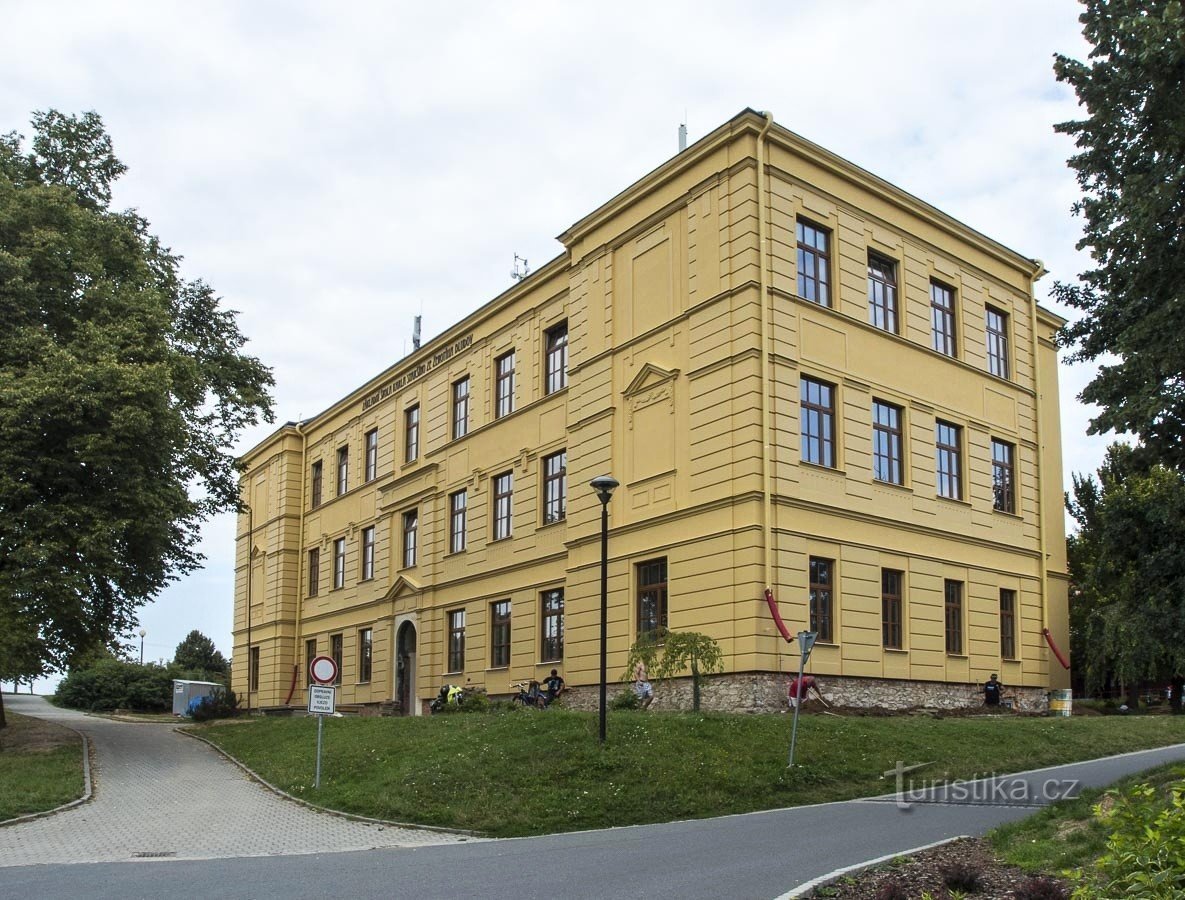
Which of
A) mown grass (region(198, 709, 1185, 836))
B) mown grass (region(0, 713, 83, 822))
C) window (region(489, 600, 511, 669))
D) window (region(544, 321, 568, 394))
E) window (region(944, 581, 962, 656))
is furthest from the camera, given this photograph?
window (region(489, 600, 511, 669))

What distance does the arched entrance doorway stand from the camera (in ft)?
131

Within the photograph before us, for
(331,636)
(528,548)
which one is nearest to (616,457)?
(528,548)

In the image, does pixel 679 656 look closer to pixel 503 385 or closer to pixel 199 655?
pixel 503 385

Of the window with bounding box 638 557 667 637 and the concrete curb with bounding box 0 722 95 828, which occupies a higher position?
the window with bounding box 638 557 667 637

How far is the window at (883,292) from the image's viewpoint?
3009cm

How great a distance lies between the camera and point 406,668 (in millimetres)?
40781

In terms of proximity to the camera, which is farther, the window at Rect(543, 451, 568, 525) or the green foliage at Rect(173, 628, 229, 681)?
the green foliage at Rect(173, 628, 229, 681)

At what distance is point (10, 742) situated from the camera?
87.4 ft

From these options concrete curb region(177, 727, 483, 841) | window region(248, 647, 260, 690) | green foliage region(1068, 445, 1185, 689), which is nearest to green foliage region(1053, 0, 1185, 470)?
green foliage region(1068, 445, 1185, 689)

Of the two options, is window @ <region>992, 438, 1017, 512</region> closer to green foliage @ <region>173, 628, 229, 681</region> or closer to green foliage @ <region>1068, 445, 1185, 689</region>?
green foliage @ <region>1068, 445, 1185, 689</region>

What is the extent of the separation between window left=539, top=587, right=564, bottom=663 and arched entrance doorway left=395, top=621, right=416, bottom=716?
801 cm

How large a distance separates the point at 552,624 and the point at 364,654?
1306 cm

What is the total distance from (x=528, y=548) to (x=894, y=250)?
12919 mm

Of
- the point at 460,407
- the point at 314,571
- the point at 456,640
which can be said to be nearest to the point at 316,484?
the point at 314,571
